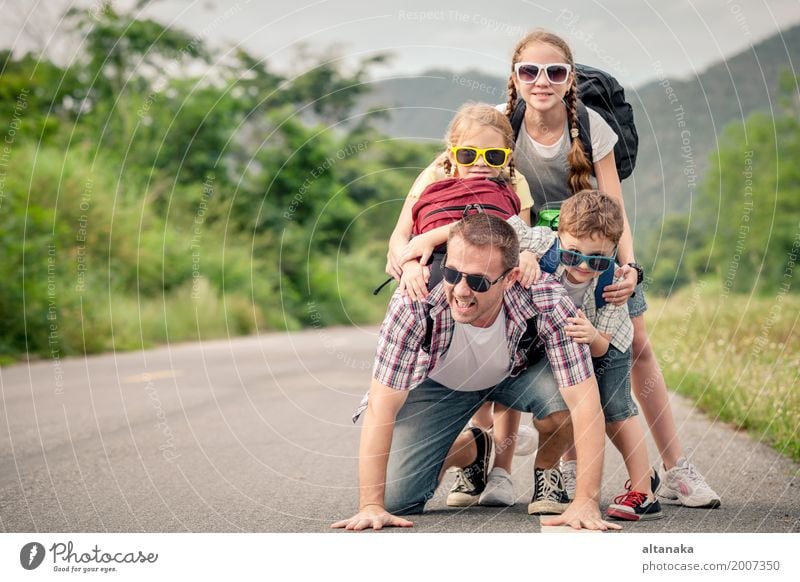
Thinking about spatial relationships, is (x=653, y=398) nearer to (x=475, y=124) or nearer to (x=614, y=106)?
(x=614, y=106)

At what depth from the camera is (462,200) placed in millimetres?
4625

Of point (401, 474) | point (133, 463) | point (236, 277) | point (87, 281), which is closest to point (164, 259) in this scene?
point (236, 277)

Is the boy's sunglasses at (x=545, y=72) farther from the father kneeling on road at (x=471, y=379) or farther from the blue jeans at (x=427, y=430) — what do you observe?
the blue jeans at (x=427, y=430)

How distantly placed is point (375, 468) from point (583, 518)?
82 cm

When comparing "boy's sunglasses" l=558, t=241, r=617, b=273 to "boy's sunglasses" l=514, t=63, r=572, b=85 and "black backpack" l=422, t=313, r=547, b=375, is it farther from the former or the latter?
"boy's sunglasses" l=514, t=63, r=572, b=85

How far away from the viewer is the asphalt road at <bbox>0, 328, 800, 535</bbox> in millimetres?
4695

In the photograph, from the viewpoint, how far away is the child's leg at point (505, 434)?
545 cm


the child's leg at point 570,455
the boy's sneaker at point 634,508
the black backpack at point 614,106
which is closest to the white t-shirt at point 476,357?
the child's leg at point 570,455

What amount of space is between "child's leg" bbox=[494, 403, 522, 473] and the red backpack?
1149mm

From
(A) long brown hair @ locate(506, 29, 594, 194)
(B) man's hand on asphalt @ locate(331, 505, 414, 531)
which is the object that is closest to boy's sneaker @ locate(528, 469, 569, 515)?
(B) man's hand on asphalt @ locate(331, 505, 414, 531)

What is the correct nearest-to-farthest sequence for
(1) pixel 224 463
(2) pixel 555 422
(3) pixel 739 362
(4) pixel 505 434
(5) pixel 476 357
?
(5) pixel 476 357, (2) pixel 555 422, (4) pixel 505 434, (1) pixel 224 463, (3) pixel 739 362

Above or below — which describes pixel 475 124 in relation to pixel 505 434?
above

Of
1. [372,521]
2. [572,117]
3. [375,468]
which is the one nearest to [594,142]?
[572,117]
